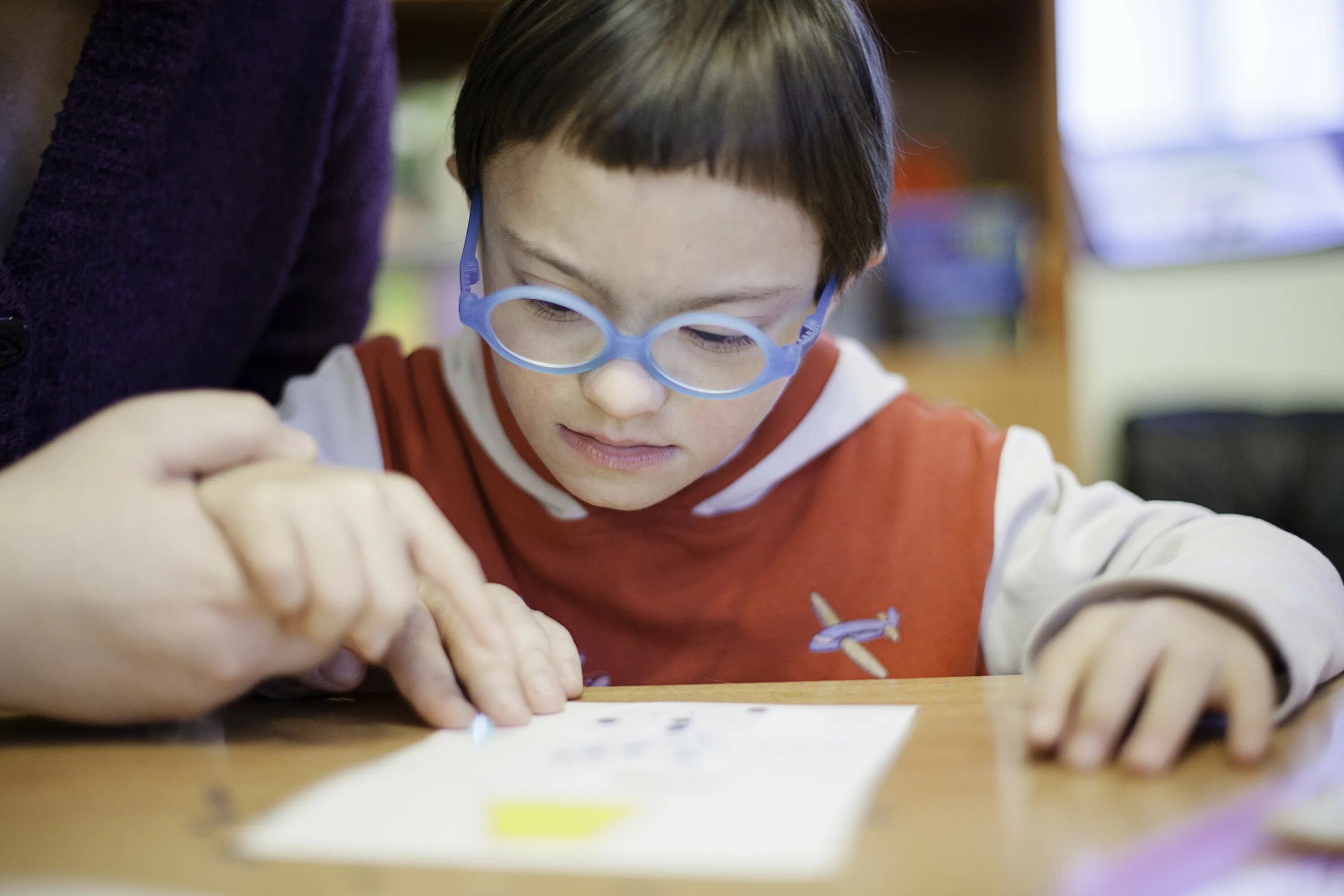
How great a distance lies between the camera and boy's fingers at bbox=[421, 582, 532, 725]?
54 centimetres

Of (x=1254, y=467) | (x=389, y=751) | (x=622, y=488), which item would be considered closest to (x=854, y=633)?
(x=622, y=488)

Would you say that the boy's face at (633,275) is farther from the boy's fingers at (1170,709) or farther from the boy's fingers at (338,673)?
the boy's fingers at (1170,709)

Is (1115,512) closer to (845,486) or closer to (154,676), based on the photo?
(845,486)

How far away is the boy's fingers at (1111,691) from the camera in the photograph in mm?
450

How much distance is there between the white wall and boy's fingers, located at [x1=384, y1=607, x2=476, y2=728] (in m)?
1.77

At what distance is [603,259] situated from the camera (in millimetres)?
679

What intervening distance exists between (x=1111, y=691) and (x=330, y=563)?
0.31 m

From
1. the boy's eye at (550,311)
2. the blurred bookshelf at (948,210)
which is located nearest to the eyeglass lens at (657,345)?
the boy's eye at (550,311)

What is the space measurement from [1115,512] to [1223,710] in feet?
1.12

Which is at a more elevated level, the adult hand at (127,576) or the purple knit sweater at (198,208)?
the purple knit sweater at (198,208)

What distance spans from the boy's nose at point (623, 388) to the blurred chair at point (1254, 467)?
1163 millimetres

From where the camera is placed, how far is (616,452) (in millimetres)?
753

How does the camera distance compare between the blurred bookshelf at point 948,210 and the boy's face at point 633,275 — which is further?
the blurred bookshelf at point 948,210

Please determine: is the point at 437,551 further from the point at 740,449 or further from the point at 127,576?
the point at 740,449
